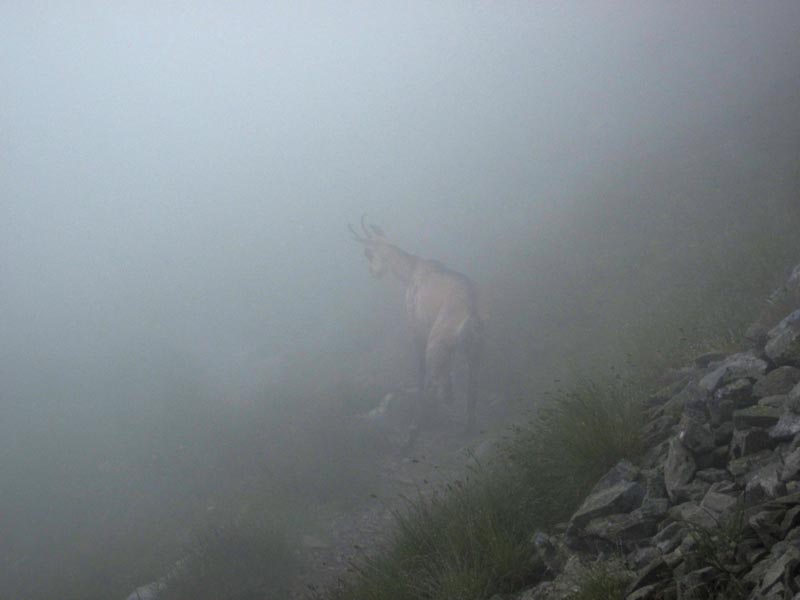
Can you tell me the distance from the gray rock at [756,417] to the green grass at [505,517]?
786 millimetres

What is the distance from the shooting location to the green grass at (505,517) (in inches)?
155

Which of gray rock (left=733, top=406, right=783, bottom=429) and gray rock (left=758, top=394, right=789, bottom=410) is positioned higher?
gray rock (left=733, top=406, right=783, bottom=429)

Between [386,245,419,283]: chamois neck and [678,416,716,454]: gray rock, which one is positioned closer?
[678,416,716,454]: gray rock

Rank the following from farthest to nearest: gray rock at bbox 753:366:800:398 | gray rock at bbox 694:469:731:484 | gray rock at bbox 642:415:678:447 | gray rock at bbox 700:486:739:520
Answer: gray rock at bbox 642:415:678:447 < gray rock at bbox 753:366:800:398 < gray rock at bbox 694:469:731:484 < gray rock at bbox 700:486:739:520

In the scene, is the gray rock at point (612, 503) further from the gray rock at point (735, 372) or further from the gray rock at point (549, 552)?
the gray rock at point (735, 372)

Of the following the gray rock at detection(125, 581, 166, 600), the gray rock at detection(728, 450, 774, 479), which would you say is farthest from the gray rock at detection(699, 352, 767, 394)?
the gray rock at detection(125, 581, 166, 600)

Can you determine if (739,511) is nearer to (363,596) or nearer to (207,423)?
(363,596)

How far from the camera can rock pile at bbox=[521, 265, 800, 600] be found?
9.23 feet

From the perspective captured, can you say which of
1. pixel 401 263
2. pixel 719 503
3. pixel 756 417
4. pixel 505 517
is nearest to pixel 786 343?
pixel 756 417

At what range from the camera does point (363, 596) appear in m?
4.30

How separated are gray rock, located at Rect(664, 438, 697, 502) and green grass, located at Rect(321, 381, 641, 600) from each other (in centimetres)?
52

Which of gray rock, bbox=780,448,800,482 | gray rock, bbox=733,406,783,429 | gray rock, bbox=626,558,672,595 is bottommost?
gray rock, bbox=733,406,783,429

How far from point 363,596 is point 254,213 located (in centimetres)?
1935

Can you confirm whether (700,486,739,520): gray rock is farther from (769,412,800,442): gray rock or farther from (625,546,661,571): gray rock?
(769,412,800,442): gray rock
